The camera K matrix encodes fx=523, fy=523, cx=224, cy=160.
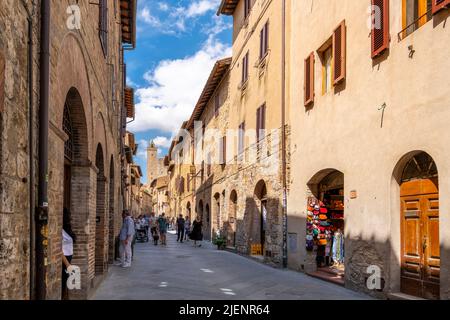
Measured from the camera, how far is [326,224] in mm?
12586

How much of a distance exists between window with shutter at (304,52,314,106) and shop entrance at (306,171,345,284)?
1860mm

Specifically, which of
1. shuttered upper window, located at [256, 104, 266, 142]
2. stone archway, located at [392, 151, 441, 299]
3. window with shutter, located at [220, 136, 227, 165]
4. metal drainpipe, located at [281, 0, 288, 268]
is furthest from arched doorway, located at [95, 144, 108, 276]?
window with shutter, located at [220, 136, 227, 165]

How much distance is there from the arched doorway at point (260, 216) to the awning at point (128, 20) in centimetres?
698

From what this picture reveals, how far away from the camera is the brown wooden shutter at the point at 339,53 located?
1070 cm

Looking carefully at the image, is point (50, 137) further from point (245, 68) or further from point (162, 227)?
point (162, 227)

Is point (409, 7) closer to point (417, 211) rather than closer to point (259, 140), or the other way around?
point (417, 211)

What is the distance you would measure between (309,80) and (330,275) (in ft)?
15.1

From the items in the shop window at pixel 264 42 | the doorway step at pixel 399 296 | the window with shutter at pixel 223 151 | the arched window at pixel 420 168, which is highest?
the shop window at pixel 264 42

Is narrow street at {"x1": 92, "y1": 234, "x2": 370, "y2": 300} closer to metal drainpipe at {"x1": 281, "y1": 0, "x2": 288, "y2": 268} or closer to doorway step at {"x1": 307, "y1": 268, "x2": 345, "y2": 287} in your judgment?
doorway step at {"x1": 307, "y1": 268, "x2": 345, "y2": 287}

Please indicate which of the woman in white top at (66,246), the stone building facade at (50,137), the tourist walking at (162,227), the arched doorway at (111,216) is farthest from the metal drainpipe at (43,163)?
the tourist walking at (162,227)

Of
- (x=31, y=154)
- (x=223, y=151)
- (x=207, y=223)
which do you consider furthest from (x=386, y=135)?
(x=207, y=223)

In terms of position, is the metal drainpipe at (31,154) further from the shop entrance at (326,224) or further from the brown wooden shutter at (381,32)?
the shop entrance at (326,224)

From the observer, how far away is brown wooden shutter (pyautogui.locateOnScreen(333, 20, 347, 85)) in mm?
10695

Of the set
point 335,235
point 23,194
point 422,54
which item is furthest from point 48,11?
point 335,235
